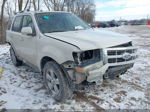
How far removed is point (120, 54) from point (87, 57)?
66 centimetres

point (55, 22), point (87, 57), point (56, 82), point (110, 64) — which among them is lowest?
point (56, 82)

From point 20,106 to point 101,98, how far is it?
1.71 metres

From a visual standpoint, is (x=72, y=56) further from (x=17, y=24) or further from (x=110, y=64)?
(x=17, y=24)

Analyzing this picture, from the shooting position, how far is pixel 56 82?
9.32ft

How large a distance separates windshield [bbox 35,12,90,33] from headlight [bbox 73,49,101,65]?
1128 millimetres

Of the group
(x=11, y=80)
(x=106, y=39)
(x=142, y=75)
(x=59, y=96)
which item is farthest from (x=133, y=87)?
(x=11, y=80)

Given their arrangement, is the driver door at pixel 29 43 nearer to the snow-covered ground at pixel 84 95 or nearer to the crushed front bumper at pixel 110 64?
the snow-covered ground at pixel 84 95

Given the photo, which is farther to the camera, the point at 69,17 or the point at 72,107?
the point at 69,17

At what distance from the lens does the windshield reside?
3373mm

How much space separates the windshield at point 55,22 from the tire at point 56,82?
3.09 ft

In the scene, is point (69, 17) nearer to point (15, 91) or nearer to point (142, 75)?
point (15, 91)

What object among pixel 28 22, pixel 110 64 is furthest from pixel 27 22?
pixel 110 64

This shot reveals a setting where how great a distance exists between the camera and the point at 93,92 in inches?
131

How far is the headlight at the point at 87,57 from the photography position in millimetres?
2434
